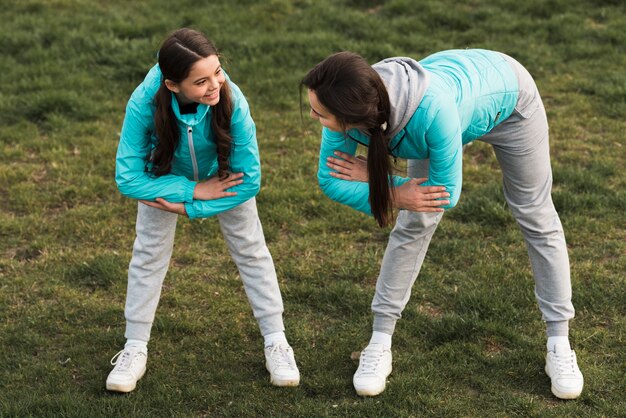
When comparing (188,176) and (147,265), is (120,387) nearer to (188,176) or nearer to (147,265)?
(147,265)

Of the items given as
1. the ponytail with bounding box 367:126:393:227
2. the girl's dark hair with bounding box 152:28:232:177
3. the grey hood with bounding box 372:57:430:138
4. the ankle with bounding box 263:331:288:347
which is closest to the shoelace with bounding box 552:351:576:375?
the ponytail with bounding box 367:126:393:227

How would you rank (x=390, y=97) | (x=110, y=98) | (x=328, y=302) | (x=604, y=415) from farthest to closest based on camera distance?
(x=110, y=98), (x=328, y=302), (x=604, y=415), (x=390, y=97)

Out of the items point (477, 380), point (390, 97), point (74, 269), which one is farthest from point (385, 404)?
point (74, 269)

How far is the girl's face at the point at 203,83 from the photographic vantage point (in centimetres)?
344

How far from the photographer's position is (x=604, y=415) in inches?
148

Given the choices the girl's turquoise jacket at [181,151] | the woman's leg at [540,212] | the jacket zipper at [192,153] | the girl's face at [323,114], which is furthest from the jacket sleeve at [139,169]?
the woman's leg at [540,212]

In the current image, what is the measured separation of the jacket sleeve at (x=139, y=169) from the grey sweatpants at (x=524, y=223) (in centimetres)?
96

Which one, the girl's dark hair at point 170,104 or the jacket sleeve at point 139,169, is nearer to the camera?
the girl's dark hair at point 170,104

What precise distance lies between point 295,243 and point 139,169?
175 cm

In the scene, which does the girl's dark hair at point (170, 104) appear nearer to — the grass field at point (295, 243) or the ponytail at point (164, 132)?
the ponytail at point (164, 132)

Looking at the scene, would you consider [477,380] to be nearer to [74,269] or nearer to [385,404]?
[385,404]

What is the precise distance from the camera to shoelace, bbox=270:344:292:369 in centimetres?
406

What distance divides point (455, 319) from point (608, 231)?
1.39 meters

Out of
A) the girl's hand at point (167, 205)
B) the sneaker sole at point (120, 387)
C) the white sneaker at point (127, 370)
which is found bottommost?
the sneaker sole at point (120, 387)
